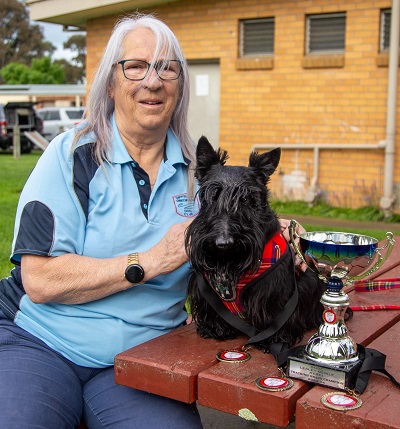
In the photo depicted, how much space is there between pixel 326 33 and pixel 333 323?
840 centimetres

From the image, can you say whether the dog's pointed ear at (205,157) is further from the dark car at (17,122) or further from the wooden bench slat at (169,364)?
the dark car at (17,122)

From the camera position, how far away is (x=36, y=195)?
2.60 m

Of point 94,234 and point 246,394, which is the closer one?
point 246,394

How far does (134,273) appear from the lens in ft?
8.28

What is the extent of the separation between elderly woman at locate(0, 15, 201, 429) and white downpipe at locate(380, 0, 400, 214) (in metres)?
6.65

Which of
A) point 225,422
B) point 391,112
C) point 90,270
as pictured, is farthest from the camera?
point 391,112

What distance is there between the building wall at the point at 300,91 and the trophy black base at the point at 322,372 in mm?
7699

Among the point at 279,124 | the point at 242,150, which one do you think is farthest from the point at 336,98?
the point at 242,150

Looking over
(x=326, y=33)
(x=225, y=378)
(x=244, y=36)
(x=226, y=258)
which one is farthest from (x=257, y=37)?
(x=225, y=378)

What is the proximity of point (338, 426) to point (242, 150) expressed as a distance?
898cm

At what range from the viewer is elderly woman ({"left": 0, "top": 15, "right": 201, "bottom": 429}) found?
2475 mm

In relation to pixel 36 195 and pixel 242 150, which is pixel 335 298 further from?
pixel 242 150

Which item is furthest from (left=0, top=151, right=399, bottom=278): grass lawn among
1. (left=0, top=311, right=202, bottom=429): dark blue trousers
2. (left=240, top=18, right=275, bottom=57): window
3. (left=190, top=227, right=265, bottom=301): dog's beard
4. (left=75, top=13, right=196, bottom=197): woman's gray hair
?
(left=190, top=227, right=265, bottom=301): dog's beard

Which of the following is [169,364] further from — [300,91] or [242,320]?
[300,91]
